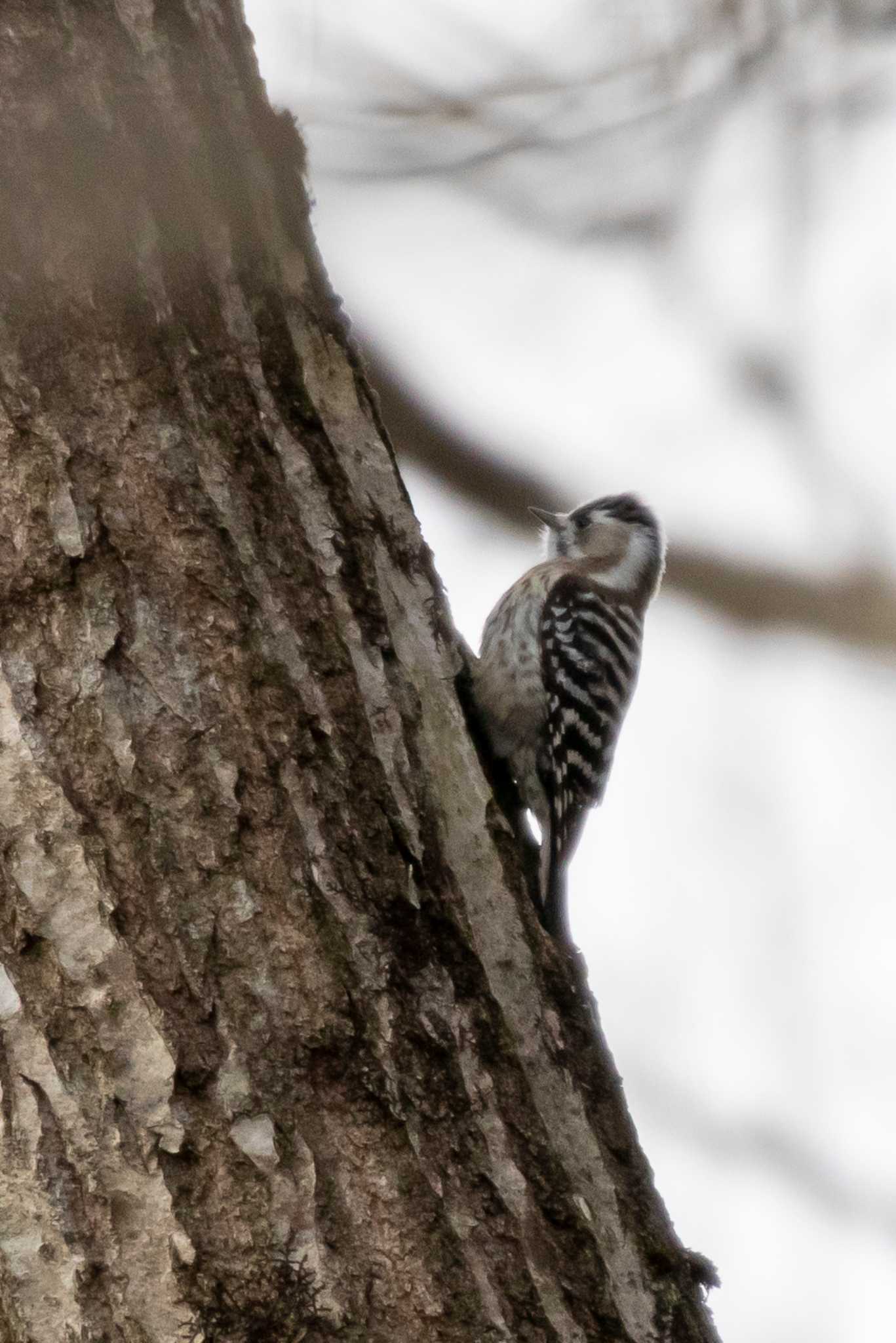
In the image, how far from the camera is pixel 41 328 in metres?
2.18

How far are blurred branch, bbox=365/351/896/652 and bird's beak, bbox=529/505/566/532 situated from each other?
0.04 meters

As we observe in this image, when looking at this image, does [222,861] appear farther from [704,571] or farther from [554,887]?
[704,571]

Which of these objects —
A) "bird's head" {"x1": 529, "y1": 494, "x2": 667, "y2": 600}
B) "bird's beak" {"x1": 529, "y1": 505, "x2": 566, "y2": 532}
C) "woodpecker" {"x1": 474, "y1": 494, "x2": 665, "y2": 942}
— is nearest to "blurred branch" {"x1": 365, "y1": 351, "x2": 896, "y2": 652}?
"bird's beak" {"x1": 529, "y1": 505, "x2": 566, "y2": 532}

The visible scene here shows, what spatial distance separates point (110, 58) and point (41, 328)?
47 cm

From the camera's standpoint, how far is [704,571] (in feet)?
10.5

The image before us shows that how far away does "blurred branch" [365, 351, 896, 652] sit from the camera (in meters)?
2.75

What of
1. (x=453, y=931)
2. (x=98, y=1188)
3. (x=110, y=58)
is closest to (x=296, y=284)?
(x=110, y=58)

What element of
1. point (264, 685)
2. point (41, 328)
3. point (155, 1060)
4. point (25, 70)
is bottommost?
point (155, 1060)

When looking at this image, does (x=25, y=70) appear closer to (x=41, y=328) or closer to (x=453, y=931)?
(x=41, y=328)

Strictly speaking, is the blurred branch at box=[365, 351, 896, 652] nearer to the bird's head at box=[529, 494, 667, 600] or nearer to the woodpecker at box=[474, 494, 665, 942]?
the woodpecker at box=[474, 494, 665, 942]

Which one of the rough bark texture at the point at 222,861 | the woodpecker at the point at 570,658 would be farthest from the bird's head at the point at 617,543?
the rough bark texture at the point at 222,861

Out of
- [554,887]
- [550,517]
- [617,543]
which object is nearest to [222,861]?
[554,887]

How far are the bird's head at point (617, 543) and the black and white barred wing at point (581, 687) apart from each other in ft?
0.96

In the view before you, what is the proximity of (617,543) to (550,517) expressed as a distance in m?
1.75
